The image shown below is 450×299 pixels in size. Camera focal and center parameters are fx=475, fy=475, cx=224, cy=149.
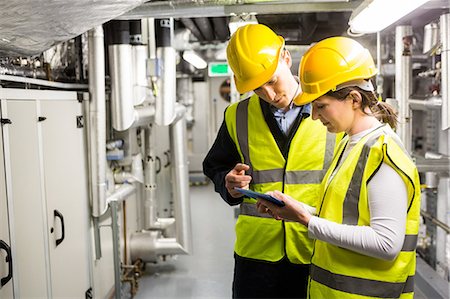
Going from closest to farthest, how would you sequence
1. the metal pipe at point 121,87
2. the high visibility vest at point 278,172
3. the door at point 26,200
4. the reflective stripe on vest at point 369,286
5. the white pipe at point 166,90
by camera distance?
the reflective stripe on vest at point 369,286, the high visibility vest at point 278,172, the door at point 26,200, the metal pipe at point 121,87, the white pipe at point 166,90

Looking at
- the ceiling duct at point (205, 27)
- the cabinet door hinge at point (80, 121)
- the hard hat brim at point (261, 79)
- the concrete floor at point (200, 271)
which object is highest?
the ceiling duct at point (205, 27)

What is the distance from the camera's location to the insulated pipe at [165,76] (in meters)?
3.91

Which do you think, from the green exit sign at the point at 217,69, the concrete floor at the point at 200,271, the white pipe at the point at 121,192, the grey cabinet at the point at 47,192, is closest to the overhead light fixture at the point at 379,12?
the grey cabinet at the point at 47,192

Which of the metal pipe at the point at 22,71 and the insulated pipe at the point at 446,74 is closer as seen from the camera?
the metal pipe at the point at 22,71

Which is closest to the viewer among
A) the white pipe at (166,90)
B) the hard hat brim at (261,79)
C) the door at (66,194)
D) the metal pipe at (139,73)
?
the hard hat brim at (261,79)

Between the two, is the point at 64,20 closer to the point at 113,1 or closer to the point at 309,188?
the point at 113,1

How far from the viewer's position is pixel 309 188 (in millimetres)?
1959

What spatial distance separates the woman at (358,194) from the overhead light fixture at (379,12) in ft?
1.35

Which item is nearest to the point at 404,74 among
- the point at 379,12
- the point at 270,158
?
the point at 379,12

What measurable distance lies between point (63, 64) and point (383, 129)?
7.74 feet

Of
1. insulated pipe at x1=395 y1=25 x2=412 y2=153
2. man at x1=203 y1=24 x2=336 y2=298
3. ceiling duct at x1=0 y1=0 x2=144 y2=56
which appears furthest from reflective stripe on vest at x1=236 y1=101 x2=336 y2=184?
insulated pipe at x1=395 y1=25 x2=412 y2=153

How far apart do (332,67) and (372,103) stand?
176 mm

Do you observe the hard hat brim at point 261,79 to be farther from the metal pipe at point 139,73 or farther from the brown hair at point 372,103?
the metal pipe at point 139,73

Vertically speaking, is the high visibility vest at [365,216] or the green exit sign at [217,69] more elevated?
the green exit sign at [217,69]
